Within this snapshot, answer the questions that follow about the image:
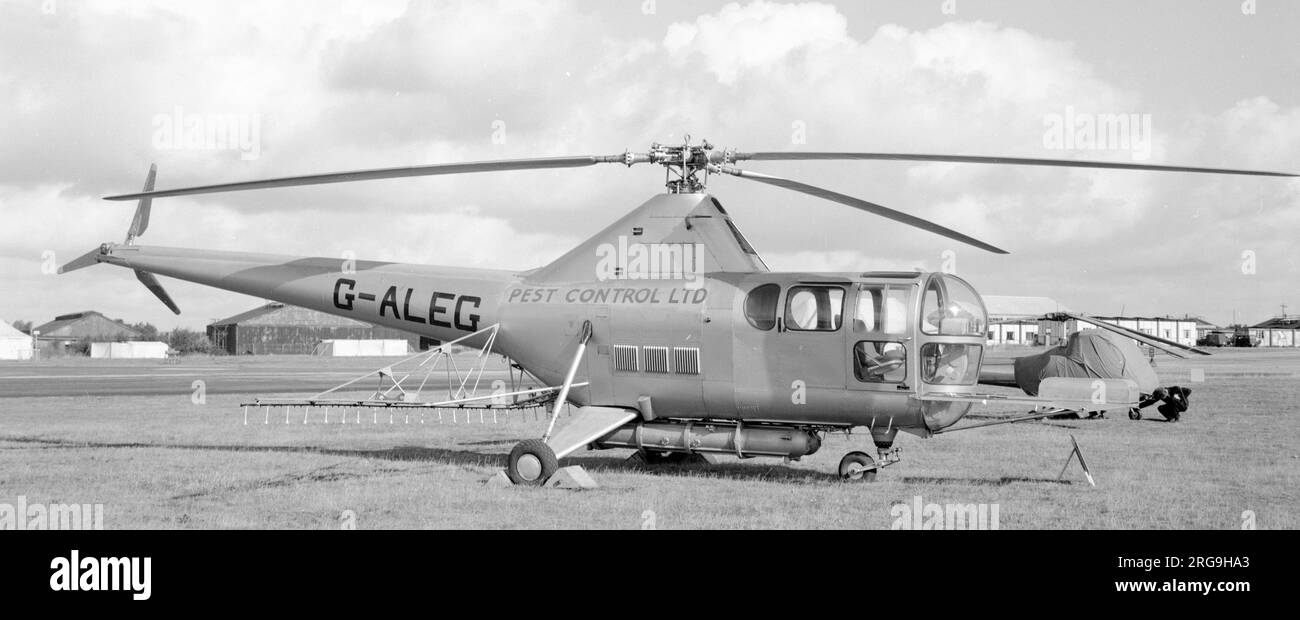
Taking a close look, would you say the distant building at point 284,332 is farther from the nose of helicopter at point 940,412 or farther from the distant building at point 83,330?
the nose of helicopter at point 940,412

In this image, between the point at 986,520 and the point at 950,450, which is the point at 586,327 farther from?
the point at 950,450

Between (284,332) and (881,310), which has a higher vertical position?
(881,310)

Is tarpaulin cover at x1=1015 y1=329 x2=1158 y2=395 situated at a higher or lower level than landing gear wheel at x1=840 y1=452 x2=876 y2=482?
higher

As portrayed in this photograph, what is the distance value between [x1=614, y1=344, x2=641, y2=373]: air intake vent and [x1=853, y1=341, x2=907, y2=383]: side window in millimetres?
3341

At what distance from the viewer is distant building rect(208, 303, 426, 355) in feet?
360

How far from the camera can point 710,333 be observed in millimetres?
15664

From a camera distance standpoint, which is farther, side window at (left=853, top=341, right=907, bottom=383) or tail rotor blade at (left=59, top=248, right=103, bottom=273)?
tail rotor blade at (left=59, top=248, right=103, bottom=273)

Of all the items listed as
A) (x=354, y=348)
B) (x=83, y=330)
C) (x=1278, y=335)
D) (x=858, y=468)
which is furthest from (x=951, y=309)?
(x=1278, y=335)

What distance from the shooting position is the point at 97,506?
13430 mm

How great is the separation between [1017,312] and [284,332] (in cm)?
7417

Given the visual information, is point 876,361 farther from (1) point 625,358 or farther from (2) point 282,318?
(2) point 282,318

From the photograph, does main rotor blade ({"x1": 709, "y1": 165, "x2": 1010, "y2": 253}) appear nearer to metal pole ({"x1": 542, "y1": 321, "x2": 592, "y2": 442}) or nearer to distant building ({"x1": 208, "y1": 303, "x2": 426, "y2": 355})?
metal pole ({"x1": 542, "y1": 321, "x2": 592, "y2": 442})

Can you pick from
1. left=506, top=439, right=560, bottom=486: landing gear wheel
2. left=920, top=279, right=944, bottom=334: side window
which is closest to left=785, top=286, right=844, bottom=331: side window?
left=920, top=279, right=944, bottom=334: side window

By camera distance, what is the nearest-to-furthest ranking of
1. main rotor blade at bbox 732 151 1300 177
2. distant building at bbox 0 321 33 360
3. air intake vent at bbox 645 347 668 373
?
main rotor blade at bbox 732 151 1300 177
air intake vent at bbox 645 347 668 373
distant building at bbox 0 321 33 360
